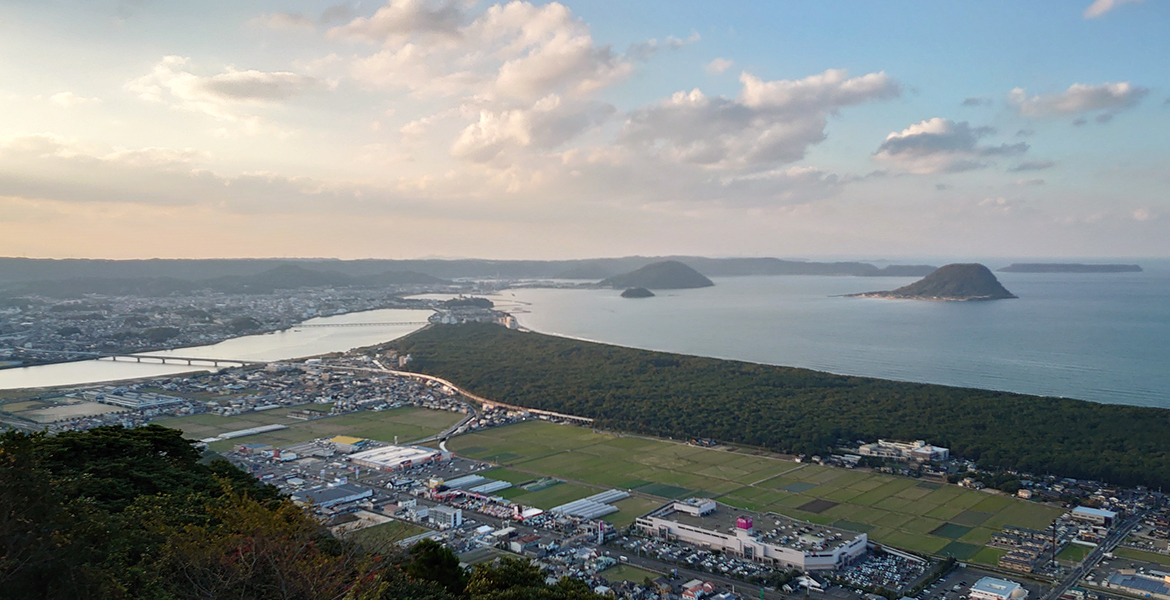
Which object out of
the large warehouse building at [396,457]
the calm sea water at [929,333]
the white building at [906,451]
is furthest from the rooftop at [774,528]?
the calm sea water at [929,333]

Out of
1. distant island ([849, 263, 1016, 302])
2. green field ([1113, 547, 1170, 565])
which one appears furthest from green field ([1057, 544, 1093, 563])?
distant island ([849, 263, 1016, 302])

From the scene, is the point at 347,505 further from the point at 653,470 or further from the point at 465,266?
the point at 465,266

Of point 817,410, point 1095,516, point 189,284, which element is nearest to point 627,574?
point 1095,516

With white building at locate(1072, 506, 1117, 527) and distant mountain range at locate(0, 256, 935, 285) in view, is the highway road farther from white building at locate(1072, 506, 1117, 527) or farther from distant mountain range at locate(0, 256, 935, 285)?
distant mountain range at locate(0, 256, 935, 285)

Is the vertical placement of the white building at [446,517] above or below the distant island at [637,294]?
below

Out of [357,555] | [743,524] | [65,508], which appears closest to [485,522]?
[743,524]

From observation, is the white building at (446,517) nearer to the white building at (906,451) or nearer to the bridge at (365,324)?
the white building at (906,451)
